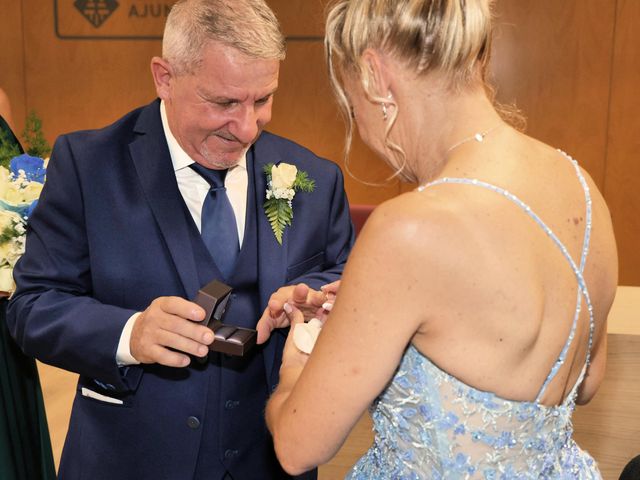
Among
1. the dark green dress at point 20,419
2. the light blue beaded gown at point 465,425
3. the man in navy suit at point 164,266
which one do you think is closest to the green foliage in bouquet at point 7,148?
the dark green dress at point 20,419

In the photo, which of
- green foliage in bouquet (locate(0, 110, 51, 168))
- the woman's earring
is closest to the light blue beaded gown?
the woman's earring

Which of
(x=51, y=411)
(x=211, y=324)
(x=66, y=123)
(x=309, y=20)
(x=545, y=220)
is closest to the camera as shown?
(x=545, y=220)

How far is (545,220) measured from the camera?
49.2 inches

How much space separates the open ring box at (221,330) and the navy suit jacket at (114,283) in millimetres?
187

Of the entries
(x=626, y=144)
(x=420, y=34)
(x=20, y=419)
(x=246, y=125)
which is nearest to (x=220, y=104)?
(x=246, y=125)

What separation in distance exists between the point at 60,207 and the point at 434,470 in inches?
42.7

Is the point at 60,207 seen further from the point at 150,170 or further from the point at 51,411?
the point at 51,411

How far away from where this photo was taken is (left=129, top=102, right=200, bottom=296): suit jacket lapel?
→ 182 cm

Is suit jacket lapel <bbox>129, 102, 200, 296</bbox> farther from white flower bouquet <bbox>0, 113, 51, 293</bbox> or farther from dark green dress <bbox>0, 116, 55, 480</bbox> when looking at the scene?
dark green dress <bbox>0, 116, 55, 480</bbox>

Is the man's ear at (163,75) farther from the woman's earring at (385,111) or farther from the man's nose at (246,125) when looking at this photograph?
the woman's earring at (385,111)

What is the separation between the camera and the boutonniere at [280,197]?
1957mm

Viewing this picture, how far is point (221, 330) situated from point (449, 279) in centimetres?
68

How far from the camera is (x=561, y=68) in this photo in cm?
566

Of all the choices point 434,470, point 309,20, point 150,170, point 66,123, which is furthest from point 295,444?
point 66,123
